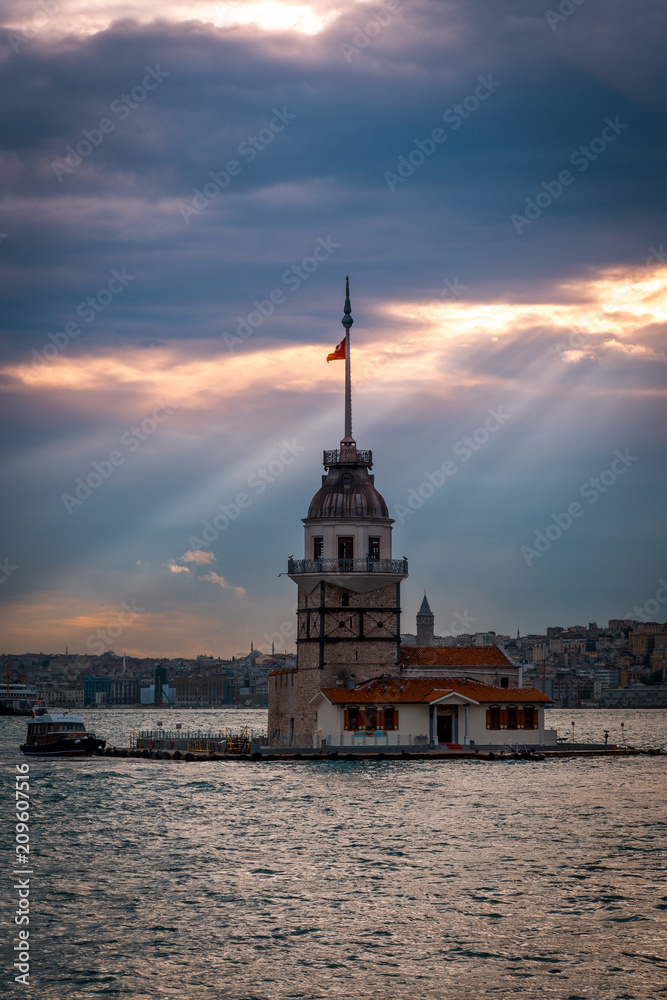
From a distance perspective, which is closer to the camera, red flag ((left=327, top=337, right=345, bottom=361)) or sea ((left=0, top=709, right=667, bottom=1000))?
sea ((left=0, top=709, right=667, bottom=1000))

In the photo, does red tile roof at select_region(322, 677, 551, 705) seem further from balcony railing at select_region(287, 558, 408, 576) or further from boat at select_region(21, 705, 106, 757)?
boat at select_region(21, 705, 106, 757)

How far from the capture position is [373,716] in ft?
241

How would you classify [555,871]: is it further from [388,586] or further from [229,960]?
[388,586]

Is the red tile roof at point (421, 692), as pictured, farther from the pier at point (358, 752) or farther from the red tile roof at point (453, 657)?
the red tile roof at point (453, 657)

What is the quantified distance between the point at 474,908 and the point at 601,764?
4250 cm

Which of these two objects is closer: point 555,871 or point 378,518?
point 555,871

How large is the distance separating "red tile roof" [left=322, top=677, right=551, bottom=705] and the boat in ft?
54.0

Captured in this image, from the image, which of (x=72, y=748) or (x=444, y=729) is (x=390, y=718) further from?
(x=72, y=748)

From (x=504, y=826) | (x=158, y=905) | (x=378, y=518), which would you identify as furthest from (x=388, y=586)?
(x=158, y=905)

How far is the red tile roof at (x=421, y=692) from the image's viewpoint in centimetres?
7319

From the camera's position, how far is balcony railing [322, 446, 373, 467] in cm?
8100

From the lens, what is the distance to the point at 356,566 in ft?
255

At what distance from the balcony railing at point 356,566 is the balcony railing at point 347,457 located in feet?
20.4

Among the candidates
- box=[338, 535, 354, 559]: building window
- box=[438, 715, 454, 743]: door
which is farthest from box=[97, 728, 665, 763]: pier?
box=[338, 535, 354, 559]: building window
